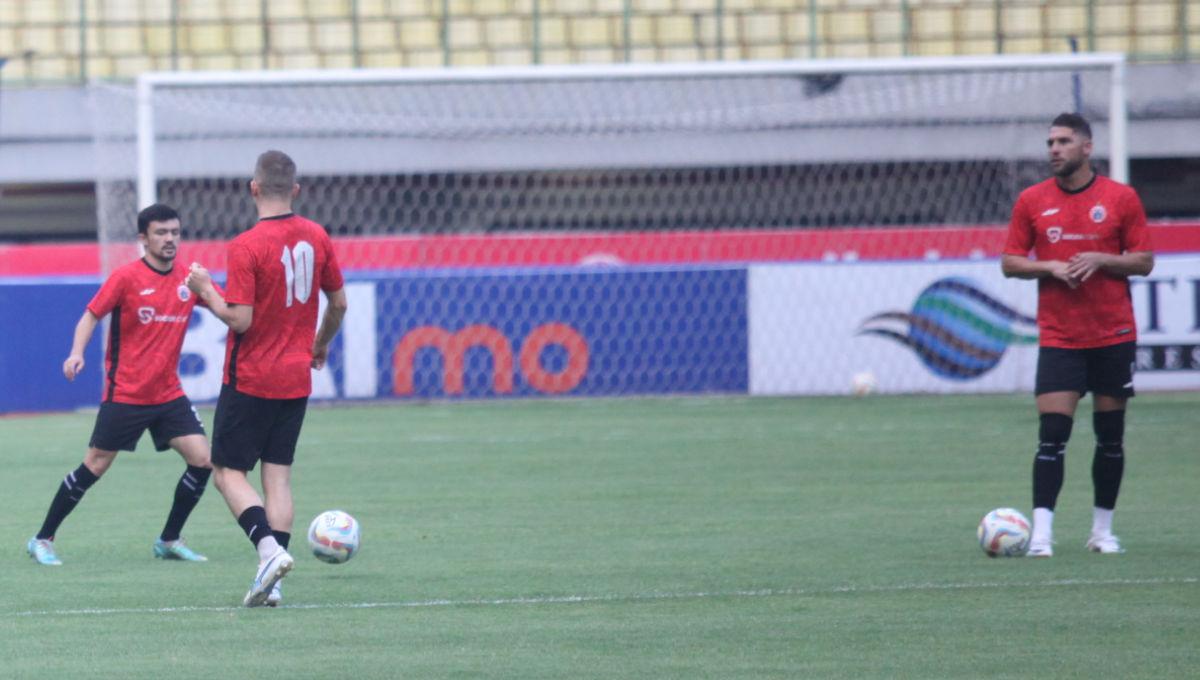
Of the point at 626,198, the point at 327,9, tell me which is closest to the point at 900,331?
the point at 626,198

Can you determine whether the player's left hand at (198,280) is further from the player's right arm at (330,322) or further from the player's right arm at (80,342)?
the player's right arm at (80,342)

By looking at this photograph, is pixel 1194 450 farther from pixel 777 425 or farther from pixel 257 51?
pixel 257 51

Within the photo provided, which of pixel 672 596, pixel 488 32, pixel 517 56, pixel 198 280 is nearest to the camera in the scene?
pixel 198 280

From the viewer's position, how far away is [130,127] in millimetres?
19062

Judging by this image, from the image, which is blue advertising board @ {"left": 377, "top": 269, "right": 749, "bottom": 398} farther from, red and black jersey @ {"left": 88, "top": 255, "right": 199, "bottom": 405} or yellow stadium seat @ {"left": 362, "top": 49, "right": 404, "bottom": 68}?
red and black jersey @ {"left": 88, "top": 255, "right": 199, "bottom": 405}

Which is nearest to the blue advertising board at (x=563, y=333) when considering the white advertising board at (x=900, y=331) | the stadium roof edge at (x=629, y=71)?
the white advertising board at (x=900, y=331)

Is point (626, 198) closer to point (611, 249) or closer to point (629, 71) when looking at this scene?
point (611, 249)

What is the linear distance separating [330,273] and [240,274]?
436mm

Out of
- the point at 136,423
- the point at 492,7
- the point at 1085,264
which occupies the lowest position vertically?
the point at 136,423

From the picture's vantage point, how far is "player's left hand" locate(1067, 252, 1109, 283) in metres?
7.82

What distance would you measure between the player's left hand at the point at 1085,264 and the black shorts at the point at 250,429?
10.9 feet

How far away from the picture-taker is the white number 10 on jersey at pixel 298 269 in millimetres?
6777

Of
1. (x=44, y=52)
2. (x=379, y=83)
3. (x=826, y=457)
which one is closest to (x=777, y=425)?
(x=826, y=457)

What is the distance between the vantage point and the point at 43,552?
26.7 feet
